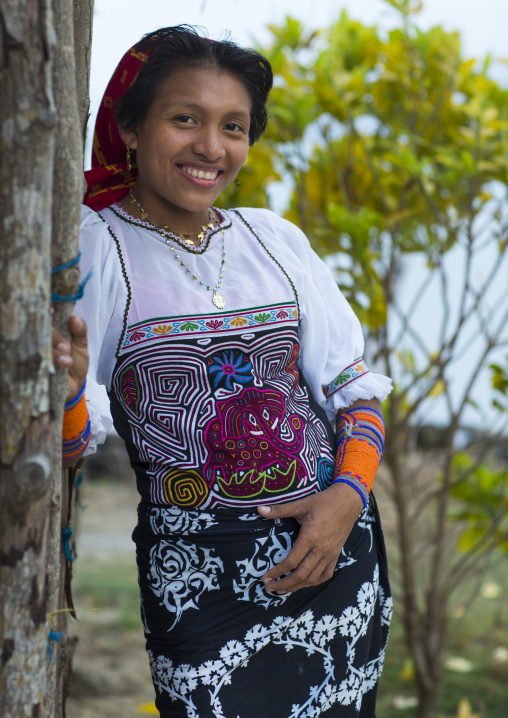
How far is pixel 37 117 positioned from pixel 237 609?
1040 millimetres

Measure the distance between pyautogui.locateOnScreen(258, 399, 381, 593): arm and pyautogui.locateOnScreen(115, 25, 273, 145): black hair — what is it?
0.85 m

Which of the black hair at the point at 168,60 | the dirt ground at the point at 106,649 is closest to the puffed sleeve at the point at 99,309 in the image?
the black hair at the point at 168,60

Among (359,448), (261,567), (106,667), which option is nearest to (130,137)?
(359,448)

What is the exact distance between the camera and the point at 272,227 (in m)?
1.92

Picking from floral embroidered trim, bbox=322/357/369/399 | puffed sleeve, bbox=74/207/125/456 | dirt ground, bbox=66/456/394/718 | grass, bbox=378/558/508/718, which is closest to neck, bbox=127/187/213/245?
puffed sleeve, bbox=74/207/125/456

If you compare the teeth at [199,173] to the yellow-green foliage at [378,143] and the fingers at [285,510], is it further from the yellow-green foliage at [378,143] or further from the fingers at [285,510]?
the yellow-green foliage at [378,143]

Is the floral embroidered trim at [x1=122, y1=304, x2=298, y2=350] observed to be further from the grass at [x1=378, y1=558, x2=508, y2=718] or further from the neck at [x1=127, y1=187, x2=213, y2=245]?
the grass at [x1=378, y1=558, x2=508, y2=718]

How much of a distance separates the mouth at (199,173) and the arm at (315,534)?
677 millimetres

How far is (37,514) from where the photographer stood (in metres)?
1.17

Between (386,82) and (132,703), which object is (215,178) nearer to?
(386,82)

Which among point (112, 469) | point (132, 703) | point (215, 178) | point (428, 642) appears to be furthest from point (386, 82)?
point (112, 469)

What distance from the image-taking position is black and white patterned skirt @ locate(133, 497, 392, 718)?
5.34 ft

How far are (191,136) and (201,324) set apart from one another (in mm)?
375

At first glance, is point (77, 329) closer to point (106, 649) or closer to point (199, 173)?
point (199, 173)
